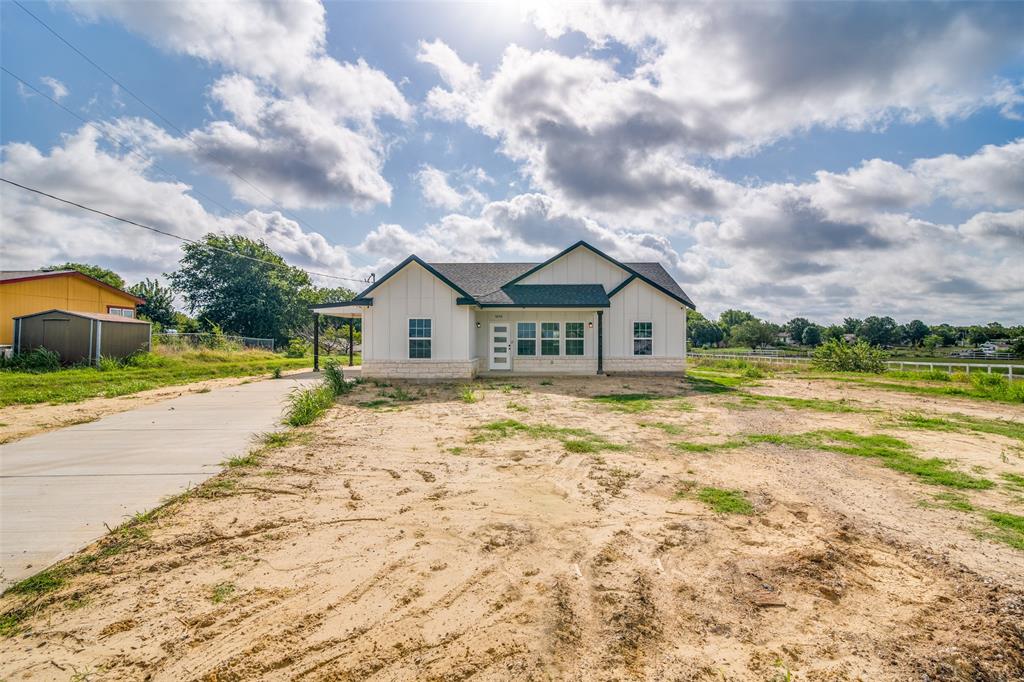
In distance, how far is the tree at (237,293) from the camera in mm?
39438

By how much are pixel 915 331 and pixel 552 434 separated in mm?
122860

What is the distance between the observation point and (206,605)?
3.10 metres

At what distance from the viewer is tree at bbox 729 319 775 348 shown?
7775 centimetres

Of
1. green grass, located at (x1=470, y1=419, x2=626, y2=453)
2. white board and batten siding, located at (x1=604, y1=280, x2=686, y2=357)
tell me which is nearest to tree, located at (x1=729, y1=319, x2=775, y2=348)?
white board and batten siding, located at (x1=604, y1=280, x2=686, y2=357)

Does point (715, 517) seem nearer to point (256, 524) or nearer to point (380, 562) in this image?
point (380, 562)

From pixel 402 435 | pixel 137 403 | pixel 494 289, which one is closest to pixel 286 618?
pixel 402 435

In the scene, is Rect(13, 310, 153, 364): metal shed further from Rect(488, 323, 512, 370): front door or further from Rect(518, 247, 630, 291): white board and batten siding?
Rect(518, 247, 630, 291): white board and batten siding

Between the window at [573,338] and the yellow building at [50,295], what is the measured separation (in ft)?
85.0

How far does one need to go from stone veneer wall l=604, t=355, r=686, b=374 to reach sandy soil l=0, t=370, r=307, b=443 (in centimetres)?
1539

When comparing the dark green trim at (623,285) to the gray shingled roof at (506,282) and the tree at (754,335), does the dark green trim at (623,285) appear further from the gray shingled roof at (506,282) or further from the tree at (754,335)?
the tree at (754,335)

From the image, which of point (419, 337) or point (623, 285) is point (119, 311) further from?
point (623, 285)

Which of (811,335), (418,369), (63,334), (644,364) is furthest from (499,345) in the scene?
(811,335)

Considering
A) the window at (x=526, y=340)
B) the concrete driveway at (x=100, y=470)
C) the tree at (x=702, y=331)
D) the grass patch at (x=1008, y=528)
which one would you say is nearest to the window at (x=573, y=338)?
the window at (x=526, y=340)

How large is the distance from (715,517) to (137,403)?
14135 millimetres
